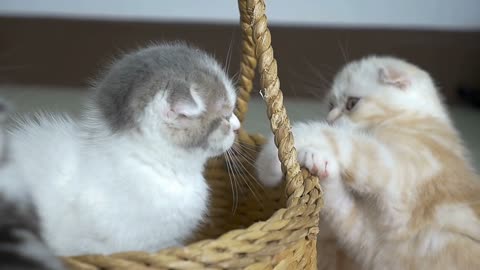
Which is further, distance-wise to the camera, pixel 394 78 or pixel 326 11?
pixel 326 11

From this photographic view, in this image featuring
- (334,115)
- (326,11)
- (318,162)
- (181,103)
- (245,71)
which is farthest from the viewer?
(326,11)

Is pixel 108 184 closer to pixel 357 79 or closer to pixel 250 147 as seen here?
pixel 250 147

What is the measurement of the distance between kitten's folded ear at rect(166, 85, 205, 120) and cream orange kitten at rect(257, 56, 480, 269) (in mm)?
225

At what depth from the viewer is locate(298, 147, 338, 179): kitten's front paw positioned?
0.94 metres

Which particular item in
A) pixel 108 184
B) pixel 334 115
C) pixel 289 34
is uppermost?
pixel 289 34

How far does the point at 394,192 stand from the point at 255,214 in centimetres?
31

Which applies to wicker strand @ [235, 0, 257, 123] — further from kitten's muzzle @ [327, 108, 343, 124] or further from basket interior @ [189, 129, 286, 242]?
kitten's muzzle @ [327, 108, 343, 124]

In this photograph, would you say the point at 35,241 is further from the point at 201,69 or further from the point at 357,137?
the point at 357,137

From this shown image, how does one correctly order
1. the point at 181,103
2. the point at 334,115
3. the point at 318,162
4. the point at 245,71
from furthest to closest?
the point at 334,115 < the point at 245,71 < the point at 318,162 < the point at 181,103

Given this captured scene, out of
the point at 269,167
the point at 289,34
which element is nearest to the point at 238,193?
the point at 269,167

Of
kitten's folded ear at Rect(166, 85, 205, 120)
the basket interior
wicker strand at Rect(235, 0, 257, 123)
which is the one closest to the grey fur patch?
kitten's folded ear at Rect(166, 85, 205, 120)

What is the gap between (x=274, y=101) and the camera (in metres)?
0.86

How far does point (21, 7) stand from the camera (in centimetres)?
247

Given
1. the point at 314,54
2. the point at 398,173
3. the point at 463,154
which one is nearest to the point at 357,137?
the point at 398,173
